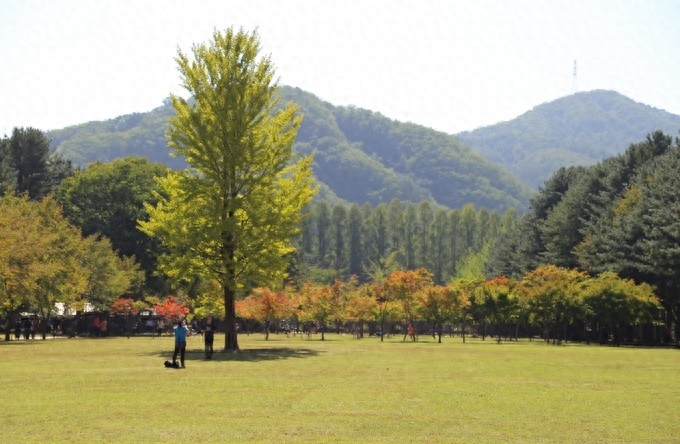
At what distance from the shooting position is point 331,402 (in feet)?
71.1

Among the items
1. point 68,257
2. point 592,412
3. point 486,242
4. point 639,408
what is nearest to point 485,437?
point 592,412

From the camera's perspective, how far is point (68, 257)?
6688 centimetres

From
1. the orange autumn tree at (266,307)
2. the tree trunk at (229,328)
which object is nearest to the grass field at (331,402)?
the tree trunk at (229,328)

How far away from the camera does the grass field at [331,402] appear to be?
54.9ft

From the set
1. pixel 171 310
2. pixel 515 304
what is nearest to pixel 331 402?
pixel 515 304

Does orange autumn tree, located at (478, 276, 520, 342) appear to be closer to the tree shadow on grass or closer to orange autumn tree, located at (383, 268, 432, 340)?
orange autumn tree, located at (383, 268, 432, 340)

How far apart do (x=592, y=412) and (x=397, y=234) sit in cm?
17308

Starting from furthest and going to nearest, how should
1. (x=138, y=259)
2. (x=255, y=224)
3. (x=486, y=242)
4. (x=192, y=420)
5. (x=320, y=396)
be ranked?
(x=486, y=242), (x=138, y=259), (x=255, y=224), (x=320, y=396), (x=192, y=420)

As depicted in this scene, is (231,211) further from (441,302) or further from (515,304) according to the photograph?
(515,304)

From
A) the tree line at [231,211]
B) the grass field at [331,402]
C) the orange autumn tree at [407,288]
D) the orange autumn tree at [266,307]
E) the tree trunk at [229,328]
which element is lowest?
the grass field at [331,402]

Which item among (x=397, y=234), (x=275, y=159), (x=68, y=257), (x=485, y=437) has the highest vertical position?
(x=397, y=234)

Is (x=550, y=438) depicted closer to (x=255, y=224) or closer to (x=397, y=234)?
(x=255, y=224)

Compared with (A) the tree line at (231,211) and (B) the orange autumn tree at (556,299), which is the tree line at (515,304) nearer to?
(B) the orange autumn tree at (556,299)

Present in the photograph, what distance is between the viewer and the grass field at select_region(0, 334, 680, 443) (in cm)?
1672
